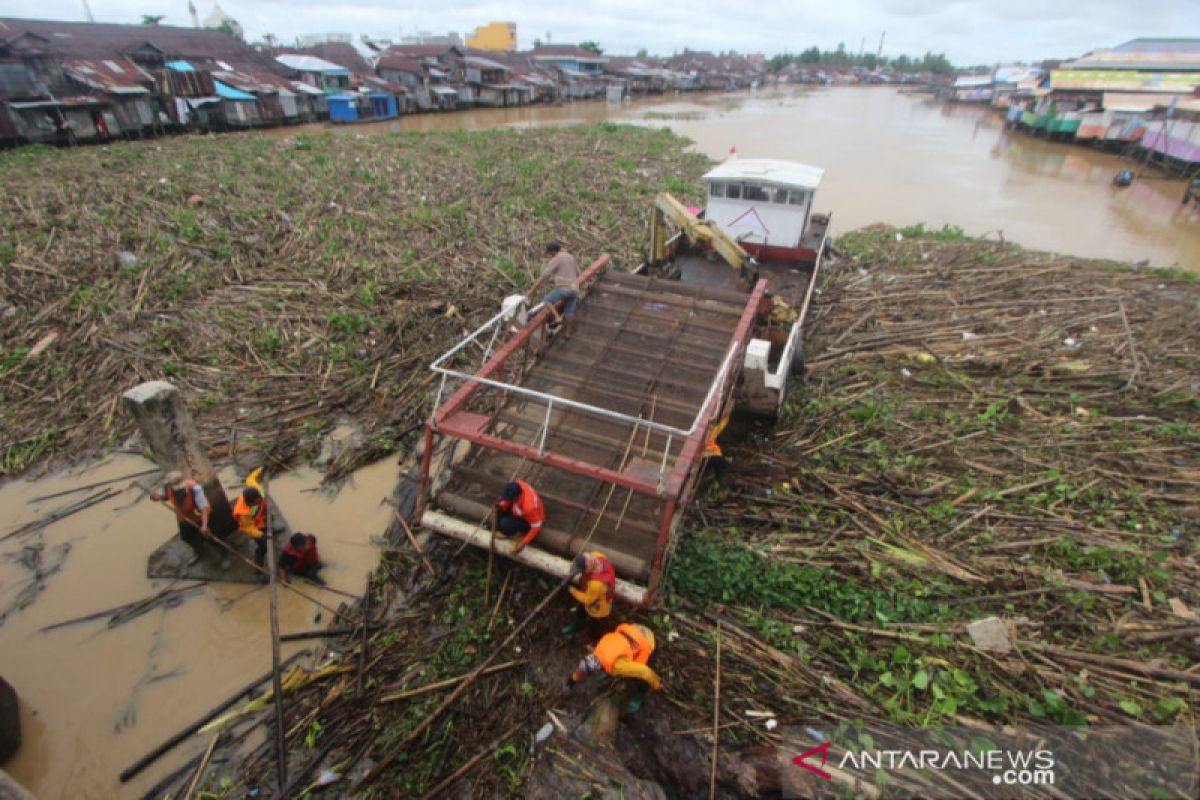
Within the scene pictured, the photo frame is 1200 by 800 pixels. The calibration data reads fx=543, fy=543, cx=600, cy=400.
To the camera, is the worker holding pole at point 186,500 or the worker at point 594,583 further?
the worker holding pole at point 186,500

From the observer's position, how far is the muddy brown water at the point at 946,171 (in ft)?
68.5

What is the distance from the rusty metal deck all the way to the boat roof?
14.6 ft

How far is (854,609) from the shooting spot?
5.14 metres

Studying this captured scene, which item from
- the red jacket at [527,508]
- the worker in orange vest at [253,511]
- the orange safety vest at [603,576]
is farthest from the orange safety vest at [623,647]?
the worker in orange vest at [253,511]

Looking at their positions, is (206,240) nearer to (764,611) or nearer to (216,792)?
(216,792)

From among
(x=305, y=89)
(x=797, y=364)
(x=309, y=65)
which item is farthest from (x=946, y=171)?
(x=309, y=65)

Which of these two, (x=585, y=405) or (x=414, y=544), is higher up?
(x=585, y=405)

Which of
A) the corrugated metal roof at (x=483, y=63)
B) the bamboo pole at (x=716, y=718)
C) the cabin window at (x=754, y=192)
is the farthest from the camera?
the corrugated metal roof at (x=483, y=63)

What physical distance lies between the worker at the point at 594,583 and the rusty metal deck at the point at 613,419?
0.41m

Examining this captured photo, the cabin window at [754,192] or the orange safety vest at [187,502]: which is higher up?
the cabin window at [754,192]

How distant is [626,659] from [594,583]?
648 millimetres

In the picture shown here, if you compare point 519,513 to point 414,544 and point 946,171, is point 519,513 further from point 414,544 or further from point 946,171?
point 946,171

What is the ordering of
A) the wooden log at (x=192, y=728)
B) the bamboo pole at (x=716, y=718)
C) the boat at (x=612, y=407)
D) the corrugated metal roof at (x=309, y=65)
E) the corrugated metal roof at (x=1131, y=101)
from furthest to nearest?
the corrugated metal roof at (x=309, y=65) → the corrugated metal roof at (x=1131, y=101) → the boat at (x=612, y=407) → the wooden log at (x=192, y=728) → the bamboo pole at (x=716, y=718)

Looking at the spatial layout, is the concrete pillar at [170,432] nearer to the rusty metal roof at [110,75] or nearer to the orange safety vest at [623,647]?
the orange safety vest at [623,647]
